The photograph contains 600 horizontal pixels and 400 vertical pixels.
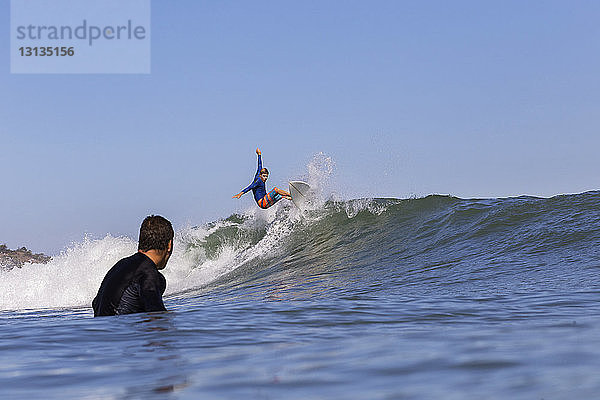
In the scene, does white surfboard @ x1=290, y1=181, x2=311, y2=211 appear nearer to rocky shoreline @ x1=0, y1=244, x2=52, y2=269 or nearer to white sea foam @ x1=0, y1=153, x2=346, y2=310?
white sea foam @ x1=0, y1=153, x2=346, y2=310

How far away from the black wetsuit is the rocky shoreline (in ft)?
49.7

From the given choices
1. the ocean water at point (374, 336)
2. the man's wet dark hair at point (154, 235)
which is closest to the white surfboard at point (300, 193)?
the ocean water at point (374, 336)

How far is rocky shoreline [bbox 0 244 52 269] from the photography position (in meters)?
19.7

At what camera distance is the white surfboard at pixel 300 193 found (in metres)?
17.5

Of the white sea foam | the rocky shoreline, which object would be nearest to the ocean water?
the white sea foam

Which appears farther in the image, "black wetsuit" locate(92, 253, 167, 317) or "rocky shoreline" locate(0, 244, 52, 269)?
"rocky shoreline" locate(0, 244, 52, 269)

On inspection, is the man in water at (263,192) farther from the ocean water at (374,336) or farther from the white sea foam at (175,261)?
the ocean water at (374,336)

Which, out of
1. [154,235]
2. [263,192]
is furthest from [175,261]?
[154,235]

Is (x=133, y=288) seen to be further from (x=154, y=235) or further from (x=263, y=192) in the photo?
(x=263, y=192)

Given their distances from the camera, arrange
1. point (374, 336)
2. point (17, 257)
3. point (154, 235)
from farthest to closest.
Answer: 1. point (17, 257)
2. point (154, 235)
3. point (374, 336)

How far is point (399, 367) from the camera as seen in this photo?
3.05 metres

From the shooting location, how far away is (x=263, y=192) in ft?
58.8

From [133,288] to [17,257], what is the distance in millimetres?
19612

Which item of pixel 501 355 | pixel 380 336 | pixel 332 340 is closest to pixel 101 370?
pixel 332 340
